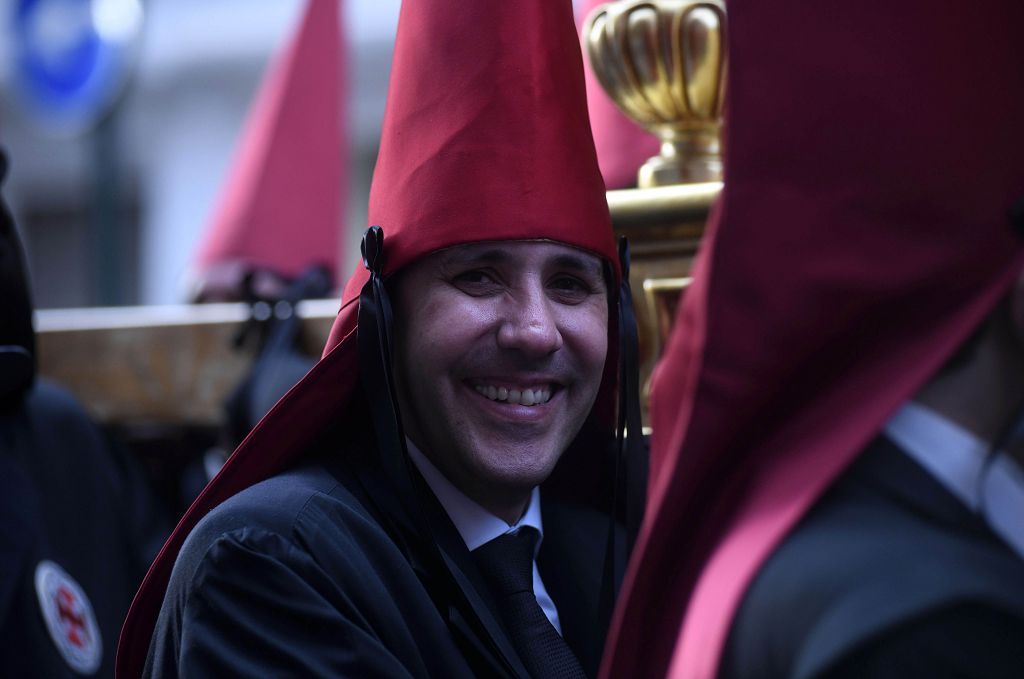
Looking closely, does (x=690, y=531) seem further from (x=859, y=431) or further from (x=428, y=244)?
(x=428, y=244)

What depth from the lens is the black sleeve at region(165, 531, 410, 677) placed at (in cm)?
172

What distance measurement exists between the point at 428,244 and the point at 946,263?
1.03 m

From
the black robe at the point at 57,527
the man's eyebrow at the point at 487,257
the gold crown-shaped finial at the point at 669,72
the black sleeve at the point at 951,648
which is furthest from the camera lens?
the black robe at the point at 57,527

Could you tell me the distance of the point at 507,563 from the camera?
2102 mm

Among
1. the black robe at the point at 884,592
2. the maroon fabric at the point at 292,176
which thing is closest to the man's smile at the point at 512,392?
the black robe at the point at 884,592

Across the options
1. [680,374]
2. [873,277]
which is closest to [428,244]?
[680,374]

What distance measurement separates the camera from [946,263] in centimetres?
116

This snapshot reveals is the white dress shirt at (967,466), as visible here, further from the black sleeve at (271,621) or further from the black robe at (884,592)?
the black sleeve at (271,621)

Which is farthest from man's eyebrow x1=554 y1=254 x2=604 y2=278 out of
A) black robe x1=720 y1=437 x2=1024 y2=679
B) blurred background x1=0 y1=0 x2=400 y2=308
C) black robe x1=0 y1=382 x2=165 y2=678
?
blurred background x1=0 y1=0 x2=400 y2=308

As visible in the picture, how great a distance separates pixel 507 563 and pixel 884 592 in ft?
3.53

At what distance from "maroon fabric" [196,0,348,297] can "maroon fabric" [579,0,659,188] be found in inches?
65.5

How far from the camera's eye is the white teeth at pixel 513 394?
6.88 ft

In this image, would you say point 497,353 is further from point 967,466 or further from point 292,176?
point 292,176

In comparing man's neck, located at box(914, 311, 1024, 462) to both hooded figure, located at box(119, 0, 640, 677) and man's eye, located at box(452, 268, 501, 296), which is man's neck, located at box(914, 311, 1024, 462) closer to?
hooded figure, located at box(119, 0, 640, 677)
